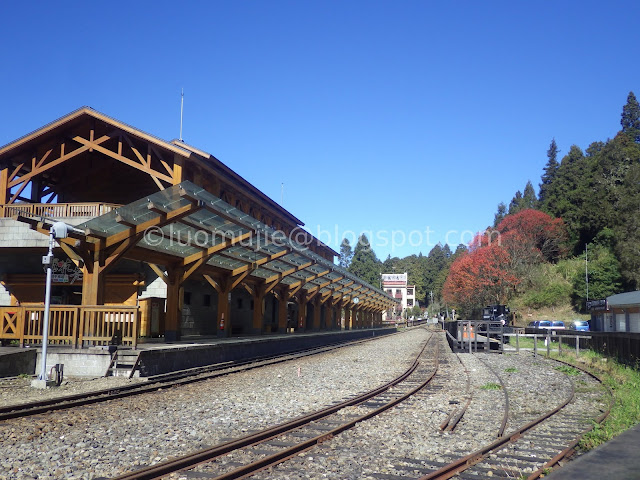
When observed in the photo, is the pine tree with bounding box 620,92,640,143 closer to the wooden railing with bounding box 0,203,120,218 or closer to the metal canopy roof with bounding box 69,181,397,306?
the metal canopy roof with bounding box 69,181,397,306

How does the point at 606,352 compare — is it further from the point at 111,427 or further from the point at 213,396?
the point at 111,427

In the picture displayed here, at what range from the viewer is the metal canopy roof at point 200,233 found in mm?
14578

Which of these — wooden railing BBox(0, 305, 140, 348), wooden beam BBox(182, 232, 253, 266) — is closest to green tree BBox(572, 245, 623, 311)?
wooden beam BBox(182, 232, 253, 266)

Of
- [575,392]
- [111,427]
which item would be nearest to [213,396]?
[111,427]

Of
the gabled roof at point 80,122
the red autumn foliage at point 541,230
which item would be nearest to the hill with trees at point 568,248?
the red autumn foliage at point 541,230

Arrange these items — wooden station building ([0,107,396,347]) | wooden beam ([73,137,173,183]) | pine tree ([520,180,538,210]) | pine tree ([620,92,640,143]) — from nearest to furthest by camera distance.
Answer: wooden station building ([0,107,396,347]) < wooden beam ([73,137,173,183]) < pine tree ([620,92,640,143]) < pine tree ([520,180,538,210])

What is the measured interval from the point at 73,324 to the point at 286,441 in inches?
381

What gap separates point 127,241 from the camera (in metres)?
15.5

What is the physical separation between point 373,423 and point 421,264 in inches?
6019

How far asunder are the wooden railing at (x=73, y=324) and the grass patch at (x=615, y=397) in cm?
1114

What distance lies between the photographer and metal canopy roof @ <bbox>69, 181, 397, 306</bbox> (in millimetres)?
14578

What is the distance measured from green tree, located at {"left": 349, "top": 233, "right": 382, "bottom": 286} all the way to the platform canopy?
75.2 metres

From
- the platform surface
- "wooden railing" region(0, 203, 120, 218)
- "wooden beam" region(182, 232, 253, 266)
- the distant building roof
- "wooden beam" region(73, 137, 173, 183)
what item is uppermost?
"wooden beam" region(73, 137, 173, 183)

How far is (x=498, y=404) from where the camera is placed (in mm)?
10836
